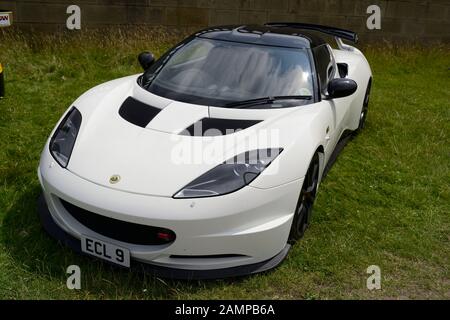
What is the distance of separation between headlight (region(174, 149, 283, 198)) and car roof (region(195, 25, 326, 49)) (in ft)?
4.12

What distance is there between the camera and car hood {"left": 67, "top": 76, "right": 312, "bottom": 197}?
2291 millimetres

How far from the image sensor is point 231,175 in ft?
7.61

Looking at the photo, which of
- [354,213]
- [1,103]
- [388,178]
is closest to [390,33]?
[388,178]

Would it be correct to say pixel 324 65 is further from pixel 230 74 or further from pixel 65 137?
pixel 65 137

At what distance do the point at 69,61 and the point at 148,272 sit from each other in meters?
4.91

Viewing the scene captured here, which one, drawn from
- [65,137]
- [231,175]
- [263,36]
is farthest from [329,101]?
[65,137]

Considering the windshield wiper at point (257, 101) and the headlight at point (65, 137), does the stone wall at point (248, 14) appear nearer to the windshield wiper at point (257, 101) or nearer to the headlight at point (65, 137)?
the headlight at point (65, 137)

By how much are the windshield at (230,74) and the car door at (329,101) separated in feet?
0.48

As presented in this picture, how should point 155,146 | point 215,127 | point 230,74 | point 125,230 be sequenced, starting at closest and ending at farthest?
point 125,230
point 155,146
point 215,127
point 230,74

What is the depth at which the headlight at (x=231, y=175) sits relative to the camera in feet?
7.34

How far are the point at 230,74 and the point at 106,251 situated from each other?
153 cm

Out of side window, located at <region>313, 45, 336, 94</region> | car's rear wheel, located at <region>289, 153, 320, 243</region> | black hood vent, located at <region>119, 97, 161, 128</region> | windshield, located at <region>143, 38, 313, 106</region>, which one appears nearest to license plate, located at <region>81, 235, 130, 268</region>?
black hood vent, located at <region>119, 97, 161, 128</region>

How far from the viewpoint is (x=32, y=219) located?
289cm

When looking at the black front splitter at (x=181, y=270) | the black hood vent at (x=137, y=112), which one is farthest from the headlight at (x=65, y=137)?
the black front splitter at (x=181, y=270)
